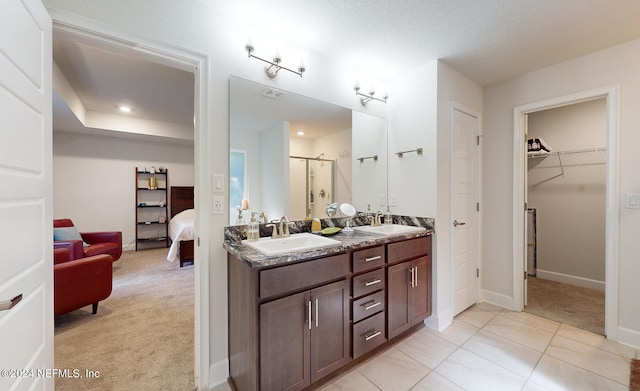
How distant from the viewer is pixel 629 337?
1992 millimetres

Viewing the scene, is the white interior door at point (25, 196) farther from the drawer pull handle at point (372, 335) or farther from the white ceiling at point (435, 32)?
the drawer pull handle at point (372, 335)

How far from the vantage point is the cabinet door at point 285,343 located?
1.28 metres

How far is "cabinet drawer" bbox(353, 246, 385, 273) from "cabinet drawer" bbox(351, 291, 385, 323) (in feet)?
0.70

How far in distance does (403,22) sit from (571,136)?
3.10 metres

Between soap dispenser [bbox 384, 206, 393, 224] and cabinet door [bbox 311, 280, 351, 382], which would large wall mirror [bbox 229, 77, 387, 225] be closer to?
soap dispenser [bbox 384, 206, 393, 224]

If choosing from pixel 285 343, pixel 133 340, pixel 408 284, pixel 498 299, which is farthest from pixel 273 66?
pixel 498 299

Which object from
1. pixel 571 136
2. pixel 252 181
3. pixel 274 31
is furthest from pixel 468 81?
pixel 252 181

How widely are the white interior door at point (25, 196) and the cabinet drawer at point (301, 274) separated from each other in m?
0.89

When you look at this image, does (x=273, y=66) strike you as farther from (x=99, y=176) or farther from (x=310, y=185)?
(x=99, y=176)

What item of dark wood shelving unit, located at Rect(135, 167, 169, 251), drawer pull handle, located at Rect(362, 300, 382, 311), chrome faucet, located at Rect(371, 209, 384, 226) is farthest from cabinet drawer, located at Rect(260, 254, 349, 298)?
dark wood shelving unit, located at Rect(135, 167, 169, 251)

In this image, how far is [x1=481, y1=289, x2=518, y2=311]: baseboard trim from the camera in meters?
2.64

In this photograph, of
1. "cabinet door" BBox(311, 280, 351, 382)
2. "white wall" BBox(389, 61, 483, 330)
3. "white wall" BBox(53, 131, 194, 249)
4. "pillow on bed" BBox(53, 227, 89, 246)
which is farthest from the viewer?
"white wall" BBox(53, 131, 194, 249)

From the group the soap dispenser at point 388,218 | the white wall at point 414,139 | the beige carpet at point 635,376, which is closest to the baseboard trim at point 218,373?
the soap dispenser at point 388,218

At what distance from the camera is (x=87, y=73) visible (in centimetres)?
289
